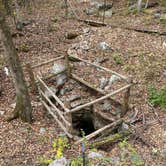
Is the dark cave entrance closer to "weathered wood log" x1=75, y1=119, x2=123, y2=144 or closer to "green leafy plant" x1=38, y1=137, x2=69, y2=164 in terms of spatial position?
"weathered wood log" x1=75, y1=119, x2=123, y2=144

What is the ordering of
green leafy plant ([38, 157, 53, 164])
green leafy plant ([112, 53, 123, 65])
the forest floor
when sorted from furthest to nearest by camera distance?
green leafy plant ([112, 53, 123, 65])
the forest floor
green leafy plant ([38, 157, 53, 164])

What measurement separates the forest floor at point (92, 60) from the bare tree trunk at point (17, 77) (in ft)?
0.99

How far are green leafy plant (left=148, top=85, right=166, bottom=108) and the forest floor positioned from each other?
155 mm

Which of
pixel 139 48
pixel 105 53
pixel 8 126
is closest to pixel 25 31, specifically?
pixel 105 53

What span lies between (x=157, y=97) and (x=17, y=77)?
14.1 ft

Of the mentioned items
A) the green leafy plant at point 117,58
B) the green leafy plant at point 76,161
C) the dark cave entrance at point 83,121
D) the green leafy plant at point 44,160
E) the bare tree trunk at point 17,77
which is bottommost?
the dark cave entrance at point 83,121

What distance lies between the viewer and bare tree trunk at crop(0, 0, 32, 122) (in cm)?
620

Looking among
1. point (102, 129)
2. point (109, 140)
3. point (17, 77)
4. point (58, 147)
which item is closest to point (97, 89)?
point (102, 129)

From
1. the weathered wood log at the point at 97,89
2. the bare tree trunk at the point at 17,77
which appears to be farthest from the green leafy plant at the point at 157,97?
the bare tree trunk at the point at 17,77

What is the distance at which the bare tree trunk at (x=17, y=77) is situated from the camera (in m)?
6.20

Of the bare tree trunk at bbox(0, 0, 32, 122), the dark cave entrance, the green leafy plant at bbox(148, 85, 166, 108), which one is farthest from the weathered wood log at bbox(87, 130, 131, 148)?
the bare tree trunk at bbox(0, 0, 32, 122)

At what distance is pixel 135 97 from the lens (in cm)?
817

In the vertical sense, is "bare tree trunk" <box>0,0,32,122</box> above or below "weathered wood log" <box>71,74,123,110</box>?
above

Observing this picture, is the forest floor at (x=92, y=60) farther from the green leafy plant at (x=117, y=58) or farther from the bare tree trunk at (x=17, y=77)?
the bare tree trunk at (x=17, y=77)
